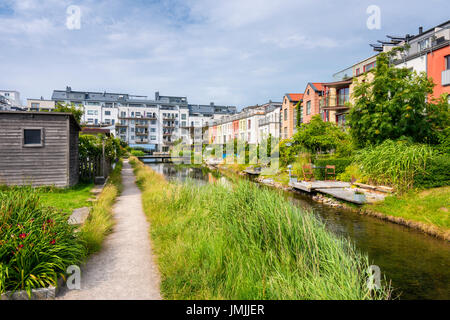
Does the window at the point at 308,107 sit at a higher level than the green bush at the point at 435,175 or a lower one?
higher

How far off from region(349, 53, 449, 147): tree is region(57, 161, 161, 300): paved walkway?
1226 centimetres

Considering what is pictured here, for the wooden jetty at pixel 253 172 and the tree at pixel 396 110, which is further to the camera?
the wooden jetty at pixel 253 172

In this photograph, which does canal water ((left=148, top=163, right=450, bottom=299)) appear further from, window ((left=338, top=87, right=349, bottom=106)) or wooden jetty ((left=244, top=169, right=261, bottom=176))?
window ((left=338, top=87, right=349, bottom=106))

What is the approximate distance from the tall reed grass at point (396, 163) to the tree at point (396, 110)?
3.33ft

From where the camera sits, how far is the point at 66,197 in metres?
11.3

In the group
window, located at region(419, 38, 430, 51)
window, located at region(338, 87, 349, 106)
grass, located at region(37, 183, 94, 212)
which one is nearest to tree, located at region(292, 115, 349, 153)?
window, located at region(338, 87, 349, 106)

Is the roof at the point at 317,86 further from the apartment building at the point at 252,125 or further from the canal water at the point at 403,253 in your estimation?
the canal water at the point at 403,253

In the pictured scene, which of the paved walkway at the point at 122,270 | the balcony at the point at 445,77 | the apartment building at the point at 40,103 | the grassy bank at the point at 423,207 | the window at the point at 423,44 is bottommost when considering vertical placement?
the paved walkway at the point at 122,270

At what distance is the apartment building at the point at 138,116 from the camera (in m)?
74.4

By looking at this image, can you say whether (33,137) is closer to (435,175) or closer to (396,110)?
(435,175)

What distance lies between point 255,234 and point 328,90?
2767 cm

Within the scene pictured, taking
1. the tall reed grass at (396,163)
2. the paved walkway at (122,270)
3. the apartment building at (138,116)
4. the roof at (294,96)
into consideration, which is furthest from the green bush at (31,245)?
the apartment building at (138,116)

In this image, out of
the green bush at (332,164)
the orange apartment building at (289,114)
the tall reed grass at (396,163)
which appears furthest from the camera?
the orange apartment building at (289,114)

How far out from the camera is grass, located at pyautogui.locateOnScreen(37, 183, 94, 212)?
9.60 meters
